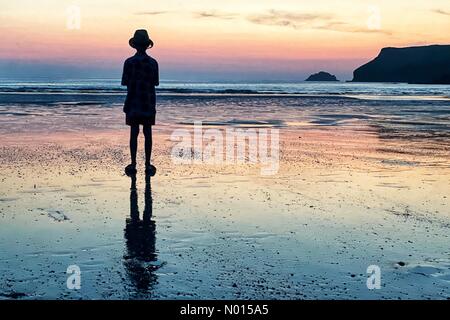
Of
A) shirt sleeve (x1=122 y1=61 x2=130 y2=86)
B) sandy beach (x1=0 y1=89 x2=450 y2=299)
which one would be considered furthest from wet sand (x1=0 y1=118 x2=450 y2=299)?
shirt sleeve (x1=122 y1=61 x2=130 y2=86)

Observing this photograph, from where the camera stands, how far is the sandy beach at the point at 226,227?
392 centimetres

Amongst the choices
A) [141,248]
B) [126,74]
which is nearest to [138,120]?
[126,74]

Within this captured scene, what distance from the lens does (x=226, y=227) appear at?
544cm

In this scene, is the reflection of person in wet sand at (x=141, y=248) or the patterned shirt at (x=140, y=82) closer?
the reflection of person in wet sand at (x=141, y=248)

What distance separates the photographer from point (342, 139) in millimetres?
13109

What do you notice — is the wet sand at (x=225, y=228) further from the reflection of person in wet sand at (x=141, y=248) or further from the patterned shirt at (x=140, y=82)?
the patterned shirt at (x=140, y=82)

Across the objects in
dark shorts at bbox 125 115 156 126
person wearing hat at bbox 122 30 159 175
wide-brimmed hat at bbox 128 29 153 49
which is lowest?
dark shorts at bbox 125 115 156 126

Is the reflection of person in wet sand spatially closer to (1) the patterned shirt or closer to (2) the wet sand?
(2) the wet sand

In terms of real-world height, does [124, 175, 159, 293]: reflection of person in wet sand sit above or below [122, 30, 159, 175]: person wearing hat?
below

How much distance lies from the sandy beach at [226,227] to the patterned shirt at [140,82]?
97 centimetres

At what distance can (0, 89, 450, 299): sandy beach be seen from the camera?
3922 mm

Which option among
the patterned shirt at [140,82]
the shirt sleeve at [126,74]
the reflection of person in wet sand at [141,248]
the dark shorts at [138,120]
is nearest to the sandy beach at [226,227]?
the reflection of person in wet sand at [141,248]

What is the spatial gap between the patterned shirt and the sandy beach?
38.0 inches
